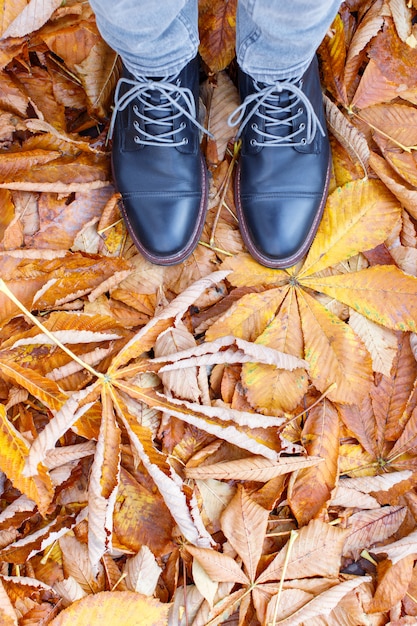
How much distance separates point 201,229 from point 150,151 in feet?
0.58

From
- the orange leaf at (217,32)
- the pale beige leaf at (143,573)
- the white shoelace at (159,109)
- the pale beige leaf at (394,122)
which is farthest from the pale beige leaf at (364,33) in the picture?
the pale beige leaf at (143,573)

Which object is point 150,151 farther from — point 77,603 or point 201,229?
point 77,603

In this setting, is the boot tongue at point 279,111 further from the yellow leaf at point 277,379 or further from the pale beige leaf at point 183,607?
the pale beige leaf at point 183,607

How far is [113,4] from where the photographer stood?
2.12 feet

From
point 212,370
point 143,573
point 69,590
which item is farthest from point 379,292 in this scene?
point 69,590

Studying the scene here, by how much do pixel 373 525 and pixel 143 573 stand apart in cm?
46

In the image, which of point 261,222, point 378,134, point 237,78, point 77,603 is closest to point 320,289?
point 261,222

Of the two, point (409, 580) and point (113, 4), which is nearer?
point (113, 4)

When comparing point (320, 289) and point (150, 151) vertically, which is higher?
point (150, 151)

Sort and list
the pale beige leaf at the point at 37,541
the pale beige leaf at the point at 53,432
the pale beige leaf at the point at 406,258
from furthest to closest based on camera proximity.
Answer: the pale beige leaf at the point at 406,258 → the pale beige leaf at the point at 37,541 → the pale beige leaf at the point at 53,432

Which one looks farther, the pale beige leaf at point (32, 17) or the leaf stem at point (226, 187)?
the leaf stem at point (226, 187)

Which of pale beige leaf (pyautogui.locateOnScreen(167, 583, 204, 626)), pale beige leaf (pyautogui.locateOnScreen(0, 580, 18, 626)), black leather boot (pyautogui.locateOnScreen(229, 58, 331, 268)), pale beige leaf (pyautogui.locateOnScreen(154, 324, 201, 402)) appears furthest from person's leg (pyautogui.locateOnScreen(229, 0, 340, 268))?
pale beige leaf (pyautogui.locateOnScreen(0, 580, 18, 626))

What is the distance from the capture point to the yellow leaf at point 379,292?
0.94 meters

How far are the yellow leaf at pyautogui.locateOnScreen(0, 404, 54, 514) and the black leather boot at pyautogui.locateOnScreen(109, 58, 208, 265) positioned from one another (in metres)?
0.40
